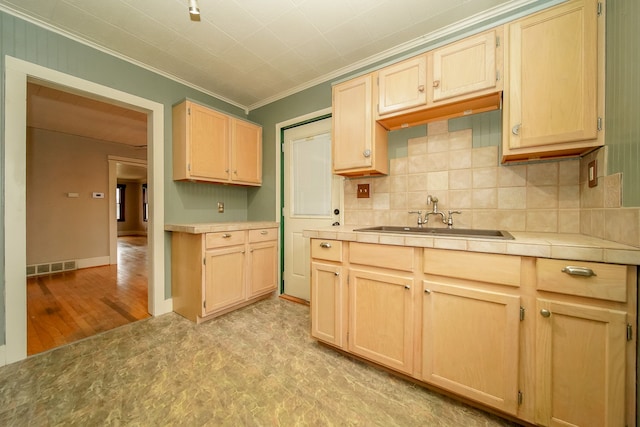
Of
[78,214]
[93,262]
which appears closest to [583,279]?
[93,262]

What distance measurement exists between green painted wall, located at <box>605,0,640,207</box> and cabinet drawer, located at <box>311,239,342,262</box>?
1.43 metres

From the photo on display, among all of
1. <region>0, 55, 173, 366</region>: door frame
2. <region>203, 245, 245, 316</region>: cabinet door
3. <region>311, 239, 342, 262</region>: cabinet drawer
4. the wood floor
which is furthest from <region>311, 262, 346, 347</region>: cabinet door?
<region>0, 55, 173, 366</region>: door frame

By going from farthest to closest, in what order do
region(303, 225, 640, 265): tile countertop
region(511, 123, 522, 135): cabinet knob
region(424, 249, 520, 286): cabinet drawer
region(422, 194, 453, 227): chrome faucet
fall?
region(422, 194, 453, 227): chrome faucet < region(511, 123, 522, 135): cabinet knob < region(424, 249, 520, 286): cabinet drawer < region(303, 225, 640, 265): tile countertop

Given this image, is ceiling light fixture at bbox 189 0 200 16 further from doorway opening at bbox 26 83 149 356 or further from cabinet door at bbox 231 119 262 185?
doorway opening at bbox 26 83 149 356

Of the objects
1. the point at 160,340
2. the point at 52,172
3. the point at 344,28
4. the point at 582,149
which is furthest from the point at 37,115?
the point at 582,149

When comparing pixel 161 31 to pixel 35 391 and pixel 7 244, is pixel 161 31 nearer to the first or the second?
pixel 7 244

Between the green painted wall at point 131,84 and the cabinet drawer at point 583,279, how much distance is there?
3.04 meters

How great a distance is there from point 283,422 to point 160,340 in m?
1.38

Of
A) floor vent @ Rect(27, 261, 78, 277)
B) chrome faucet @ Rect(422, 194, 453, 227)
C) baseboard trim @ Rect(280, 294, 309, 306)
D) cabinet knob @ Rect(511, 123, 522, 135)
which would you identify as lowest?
baseboard trim @ Rect(280, 294, 309, 306)

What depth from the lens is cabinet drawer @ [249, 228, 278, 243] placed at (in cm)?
267

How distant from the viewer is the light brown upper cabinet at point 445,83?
147cm

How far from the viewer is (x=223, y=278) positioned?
2.41 m

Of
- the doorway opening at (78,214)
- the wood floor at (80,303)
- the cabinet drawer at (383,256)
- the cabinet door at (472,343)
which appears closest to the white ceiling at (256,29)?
the doorway opening at (78,214)

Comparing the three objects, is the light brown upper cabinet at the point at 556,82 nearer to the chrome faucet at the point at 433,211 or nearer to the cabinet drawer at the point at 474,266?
the chrome faucet at the point at 433,211
